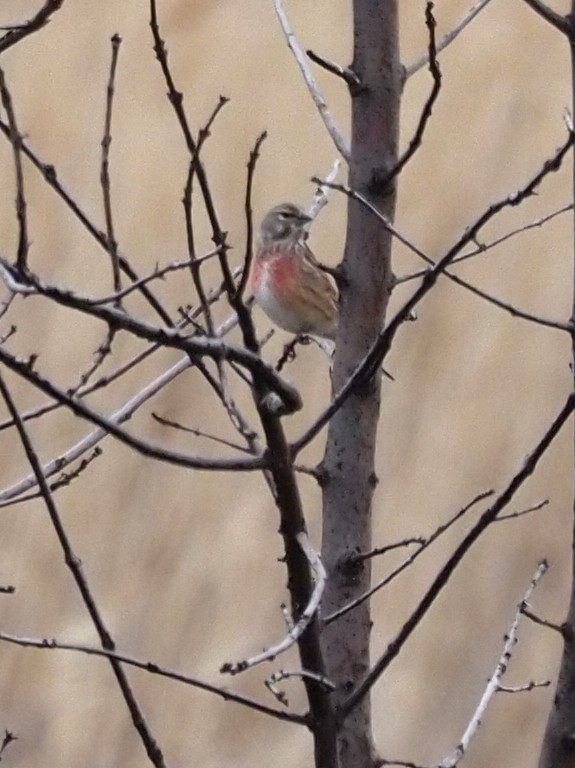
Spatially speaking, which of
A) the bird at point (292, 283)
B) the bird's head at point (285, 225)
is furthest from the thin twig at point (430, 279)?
the bird's head at point (285, 225)

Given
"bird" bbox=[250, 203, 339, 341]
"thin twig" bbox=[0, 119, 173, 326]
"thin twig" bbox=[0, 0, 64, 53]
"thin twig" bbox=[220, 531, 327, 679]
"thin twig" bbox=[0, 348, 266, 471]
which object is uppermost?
"bird" bbox=[250, 203, 339, 341]

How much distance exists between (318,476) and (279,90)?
54.9 inches

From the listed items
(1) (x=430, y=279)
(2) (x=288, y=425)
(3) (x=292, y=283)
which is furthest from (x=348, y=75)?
(2) (x=288, y=425)

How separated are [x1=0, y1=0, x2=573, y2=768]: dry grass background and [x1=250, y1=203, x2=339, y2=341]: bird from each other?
354 millimetres

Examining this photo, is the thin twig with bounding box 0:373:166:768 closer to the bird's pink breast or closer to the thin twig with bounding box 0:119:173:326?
the thin twig with bounding box 0:119:173:326

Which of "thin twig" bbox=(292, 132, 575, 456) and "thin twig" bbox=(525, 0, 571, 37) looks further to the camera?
"thin twig" bbox=(525, 0, 571, 37)

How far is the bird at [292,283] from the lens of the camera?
182 cm

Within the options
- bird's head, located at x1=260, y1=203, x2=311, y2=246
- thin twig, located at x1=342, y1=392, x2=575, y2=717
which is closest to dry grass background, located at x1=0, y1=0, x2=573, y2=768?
bird's head, located at x1=260, y1=203, x2=311, y2=246

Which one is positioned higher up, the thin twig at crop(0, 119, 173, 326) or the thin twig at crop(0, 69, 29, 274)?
the thin twig at crop(0, 119, 173, 326)

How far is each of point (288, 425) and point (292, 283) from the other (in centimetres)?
42

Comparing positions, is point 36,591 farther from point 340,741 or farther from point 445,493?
point 340,741

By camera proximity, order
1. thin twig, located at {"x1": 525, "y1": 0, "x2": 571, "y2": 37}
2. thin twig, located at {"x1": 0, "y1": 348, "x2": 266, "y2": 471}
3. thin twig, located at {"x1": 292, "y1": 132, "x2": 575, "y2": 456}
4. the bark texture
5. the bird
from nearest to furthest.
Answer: thin twig, located at {"x1": 0, "y1": 348, "x2": 266, "y2": 471} → thin twig, located at {"x1": 292, "y1": 132, "x2": 575, "y2": 456} → thin twig, located at {"x1": 525, "y1": 0, "x2": 571, "y2": 37} → the bark texture → the bird

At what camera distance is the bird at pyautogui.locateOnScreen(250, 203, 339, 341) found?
1816 millimetres

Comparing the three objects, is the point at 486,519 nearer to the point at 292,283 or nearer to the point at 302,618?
the point at 302,618
